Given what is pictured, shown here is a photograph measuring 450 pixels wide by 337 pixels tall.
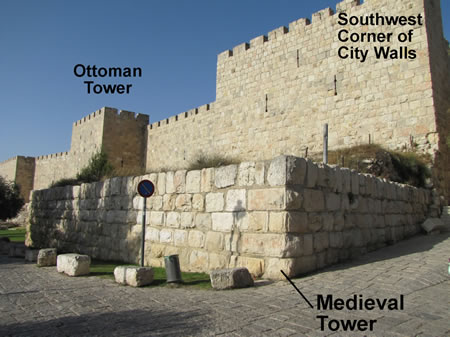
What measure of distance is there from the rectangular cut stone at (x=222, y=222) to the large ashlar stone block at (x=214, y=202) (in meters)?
0.10

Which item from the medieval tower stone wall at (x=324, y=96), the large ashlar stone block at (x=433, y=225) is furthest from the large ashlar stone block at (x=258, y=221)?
the large ashlar stone block at (x=433, y=225)

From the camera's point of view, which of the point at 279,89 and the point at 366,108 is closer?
the point at 366,108

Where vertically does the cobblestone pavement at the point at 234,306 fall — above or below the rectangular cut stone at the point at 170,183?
below

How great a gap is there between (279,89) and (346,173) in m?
9.45

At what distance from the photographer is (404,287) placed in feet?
14.4

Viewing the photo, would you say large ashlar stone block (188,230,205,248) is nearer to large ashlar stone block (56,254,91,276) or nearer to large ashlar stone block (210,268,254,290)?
large ashlar stone block (210,268,254,290)

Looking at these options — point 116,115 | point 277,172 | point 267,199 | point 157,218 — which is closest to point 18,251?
point 157,218

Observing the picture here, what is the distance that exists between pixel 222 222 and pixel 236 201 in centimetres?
48

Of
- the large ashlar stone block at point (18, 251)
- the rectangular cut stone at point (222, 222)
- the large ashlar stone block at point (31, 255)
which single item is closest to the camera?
the rectangular cut stone at point (222, 222)

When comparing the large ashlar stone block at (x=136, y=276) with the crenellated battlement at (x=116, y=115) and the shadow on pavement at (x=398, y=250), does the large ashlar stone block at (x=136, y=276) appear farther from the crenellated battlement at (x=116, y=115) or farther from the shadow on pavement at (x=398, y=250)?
the crenellated battlement at (x=116, y=115)

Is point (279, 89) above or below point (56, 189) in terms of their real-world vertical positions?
above

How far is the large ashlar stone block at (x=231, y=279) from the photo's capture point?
4.70m

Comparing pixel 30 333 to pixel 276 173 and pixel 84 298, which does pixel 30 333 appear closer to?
pixel 84 298

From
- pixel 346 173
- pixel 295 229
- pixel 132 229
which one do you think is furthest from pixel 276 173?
pixel 132 229
